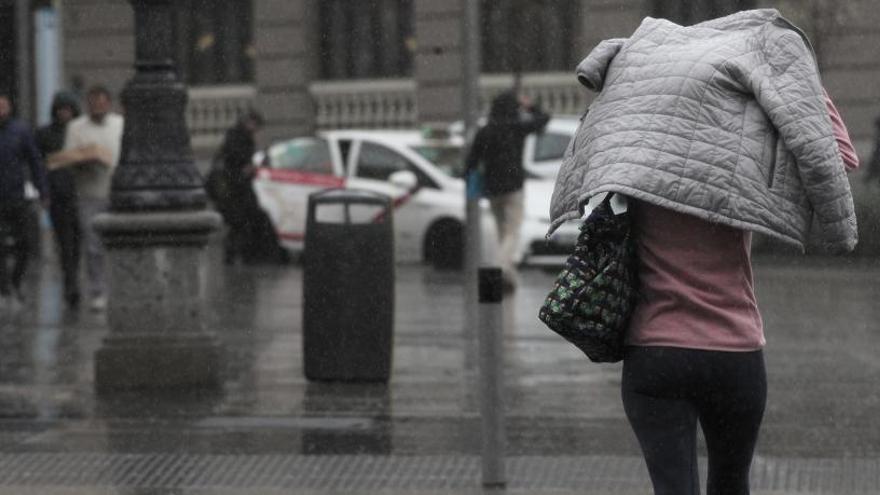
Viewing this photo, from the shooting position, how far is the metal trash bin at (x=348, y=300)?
424 inches

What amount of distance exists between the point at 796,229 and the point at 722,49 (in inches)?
18.0

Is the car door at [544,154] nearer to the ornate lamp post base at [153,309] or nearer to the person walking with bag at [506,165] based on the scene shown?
the person walking with bag at [506,165]

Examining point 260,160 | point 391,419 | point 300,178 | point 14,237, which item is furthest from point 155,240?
point 260,160

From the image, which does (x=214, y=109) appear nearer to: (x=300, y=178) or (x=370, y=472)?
(x=300, y=178)

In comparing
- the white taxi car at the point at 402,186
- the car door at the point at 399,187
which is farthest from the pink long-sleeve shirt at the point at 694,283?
the car door at the point at 399,187

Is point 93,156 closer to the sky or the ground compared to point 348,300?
closer to the sky

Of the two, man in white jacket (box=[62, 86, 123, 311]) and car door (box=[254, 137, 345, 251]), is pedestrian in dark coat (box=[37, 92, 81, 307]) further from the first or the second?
car door (box=[254, 137, 345, 251])

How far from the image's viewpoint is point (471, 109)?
14.2m

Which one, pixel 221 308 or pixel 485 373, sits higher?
pixel 485 373

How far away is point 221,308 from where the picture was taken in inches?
639

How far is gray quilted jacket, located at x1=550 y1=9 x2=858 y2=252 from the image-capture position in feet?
14.6

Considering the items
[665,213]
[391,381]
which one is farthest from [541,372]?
[665,213]

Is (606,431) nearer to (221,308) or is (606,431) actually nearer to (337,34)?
(221,308)

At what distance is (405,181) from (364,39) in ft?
35.2
